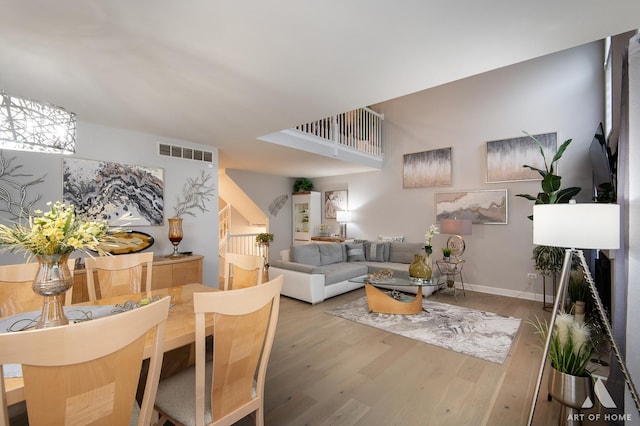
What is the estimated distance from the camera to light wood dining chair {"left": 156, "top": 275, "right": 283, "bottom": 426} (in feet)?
3.84

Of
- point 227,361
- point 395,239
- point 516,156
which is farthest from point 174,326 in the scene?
point 516,156

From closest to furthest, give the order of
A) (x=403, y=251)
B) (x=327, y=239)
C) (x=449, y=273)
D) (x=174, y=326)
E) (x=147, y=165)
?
(x=174, y=326)
(x=147, y=165)
(x=449, y=273)
(x=403, y=251)
(x=327, y=239)

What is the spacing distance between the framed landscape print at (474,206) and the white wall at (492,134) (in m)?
0.10

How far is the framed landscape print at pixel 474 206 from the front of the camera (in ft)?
15.4

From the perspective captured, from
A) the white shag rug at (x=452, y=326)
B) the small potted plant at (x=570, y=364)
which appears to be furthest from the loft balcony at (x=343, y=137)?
the small potted plant at (x=570, y=364)

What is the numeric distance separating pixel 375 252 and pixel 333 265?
1.00m

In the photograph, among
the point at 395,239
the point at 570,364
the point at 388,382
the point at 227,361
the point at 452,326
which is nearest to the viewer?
the point at 227,361

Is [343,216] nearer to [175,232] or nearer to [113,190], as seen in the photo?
[175,232]

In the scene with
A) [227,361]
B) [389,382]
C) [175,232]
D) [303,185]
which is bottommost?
[389,382]

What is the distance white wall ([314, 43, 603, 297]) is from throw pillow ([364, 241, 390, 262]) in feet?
2.10

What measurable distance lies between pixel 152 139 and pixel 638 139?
14.8 feet

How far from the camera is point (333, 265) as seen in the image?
5105 mm

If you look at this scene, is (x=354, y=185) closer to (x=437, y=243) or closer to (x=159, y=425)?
(x=437, y=243)

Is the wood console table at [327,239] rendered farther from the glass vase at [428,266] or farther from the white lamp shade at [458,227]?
the glass vase at [428,266]
